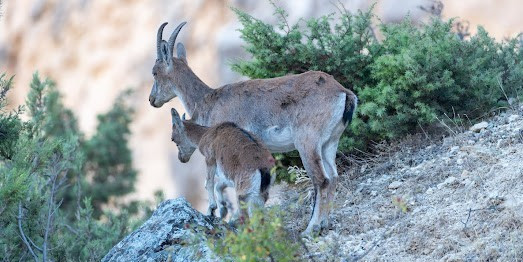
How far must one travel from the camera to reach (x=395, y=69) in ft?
40.4

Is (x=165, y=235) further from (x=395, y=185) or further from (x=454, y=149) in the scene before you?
(x=454, y=149)

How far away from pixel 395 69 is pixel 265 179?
11.2ft

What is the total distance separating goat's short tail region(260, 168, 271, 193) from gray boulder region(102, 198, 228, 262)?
52cm

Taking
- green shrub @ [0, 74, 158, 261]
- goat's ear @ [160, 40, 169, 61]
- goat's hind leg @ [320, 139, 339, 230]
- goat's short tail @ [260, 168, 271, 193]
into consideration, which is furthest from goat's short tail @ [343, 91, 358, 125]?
green shrub @ [0, 74, 158, 261]

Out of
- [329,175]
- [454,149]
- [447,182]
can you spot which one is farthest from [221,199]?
[454,149]

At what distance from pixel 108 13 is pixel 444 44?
23735 millimetres

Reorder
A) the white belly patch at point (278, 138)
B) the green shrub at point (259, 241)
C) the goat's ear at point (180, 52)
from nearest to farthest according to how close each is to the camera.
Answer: the green shrub at point (259, 241) → the white belly patch at point (278, 138) → the goat's ear at point (180, 52)

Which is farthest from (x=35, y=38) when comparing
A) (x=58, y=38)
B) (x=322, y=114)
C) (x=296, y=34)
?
(x=322, y=114)

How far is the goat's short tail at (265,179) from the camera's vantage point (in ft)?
31.3

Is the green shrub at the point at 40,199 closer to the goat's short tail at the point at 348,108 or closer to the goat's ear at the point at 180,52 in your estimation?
the goat's ear at the point at 180,52

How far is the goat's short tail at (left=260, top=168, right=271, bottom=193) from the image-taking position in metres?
9.54

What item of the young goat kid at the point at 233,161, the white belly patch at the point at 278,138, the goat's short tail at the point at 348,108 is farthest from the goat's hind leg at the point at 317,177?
the young goat kid at the point at 233,161

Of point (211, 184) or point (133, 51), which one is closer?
point (211, 184)

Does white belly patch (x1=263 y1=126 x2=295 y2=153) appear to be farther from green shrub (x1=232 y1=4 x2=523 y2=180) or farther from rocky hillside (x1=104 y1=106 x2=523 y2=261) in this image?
green shrub (x1=232 y1=4 x2=523 y2=180)
